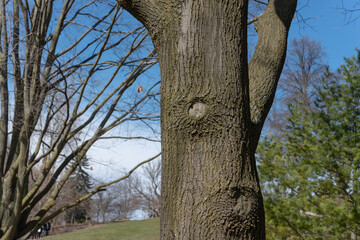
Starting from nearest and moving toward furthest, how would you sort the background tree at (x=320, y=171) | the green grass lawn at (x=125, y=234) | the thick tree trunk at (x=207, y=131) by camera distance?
the thick tree trunk at (x=207, y=131) < the background tree at (x=320, y=171) < the green grass lawn at (x=125, y=234)

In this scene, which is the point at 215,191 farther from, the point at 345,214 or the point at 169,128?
the point at 345,214

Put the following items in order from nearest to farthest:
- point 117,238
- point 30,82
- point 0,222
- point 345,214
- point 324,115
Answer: point 345,214
point 0,222
point 30,82
point 324,115
point 117,238

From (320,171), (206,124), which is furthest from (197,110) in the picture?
(320,171)

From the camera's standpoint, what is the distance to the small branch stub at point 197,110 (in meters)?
1.50

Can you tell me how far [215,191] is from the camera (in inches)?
56.6

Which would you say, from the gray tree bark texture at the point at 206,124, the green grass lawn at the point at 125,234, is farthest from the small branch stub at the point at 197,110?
the green grass lawn at the point at 125,234

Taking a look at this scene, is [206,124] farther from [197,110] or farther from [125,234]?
[125,234]

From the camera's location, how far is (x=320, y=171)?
189 inches

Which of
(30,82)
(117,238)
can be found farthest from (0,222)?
(117,238)

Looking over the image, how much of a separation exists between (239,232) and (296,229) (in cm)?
364

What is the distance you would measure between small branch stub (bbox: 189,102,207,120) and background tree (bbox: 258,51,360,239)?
3.42m

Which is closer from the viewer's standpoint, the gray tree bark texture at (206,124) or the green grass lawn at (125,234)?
the gray tree bark texture at (206,124)

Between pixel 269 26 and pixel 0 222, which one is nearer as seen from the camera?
pixel 269 26

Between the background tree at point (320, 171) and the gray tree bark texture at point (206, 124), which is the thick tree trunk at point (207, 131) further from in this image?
the background tree at point (320, 171)
